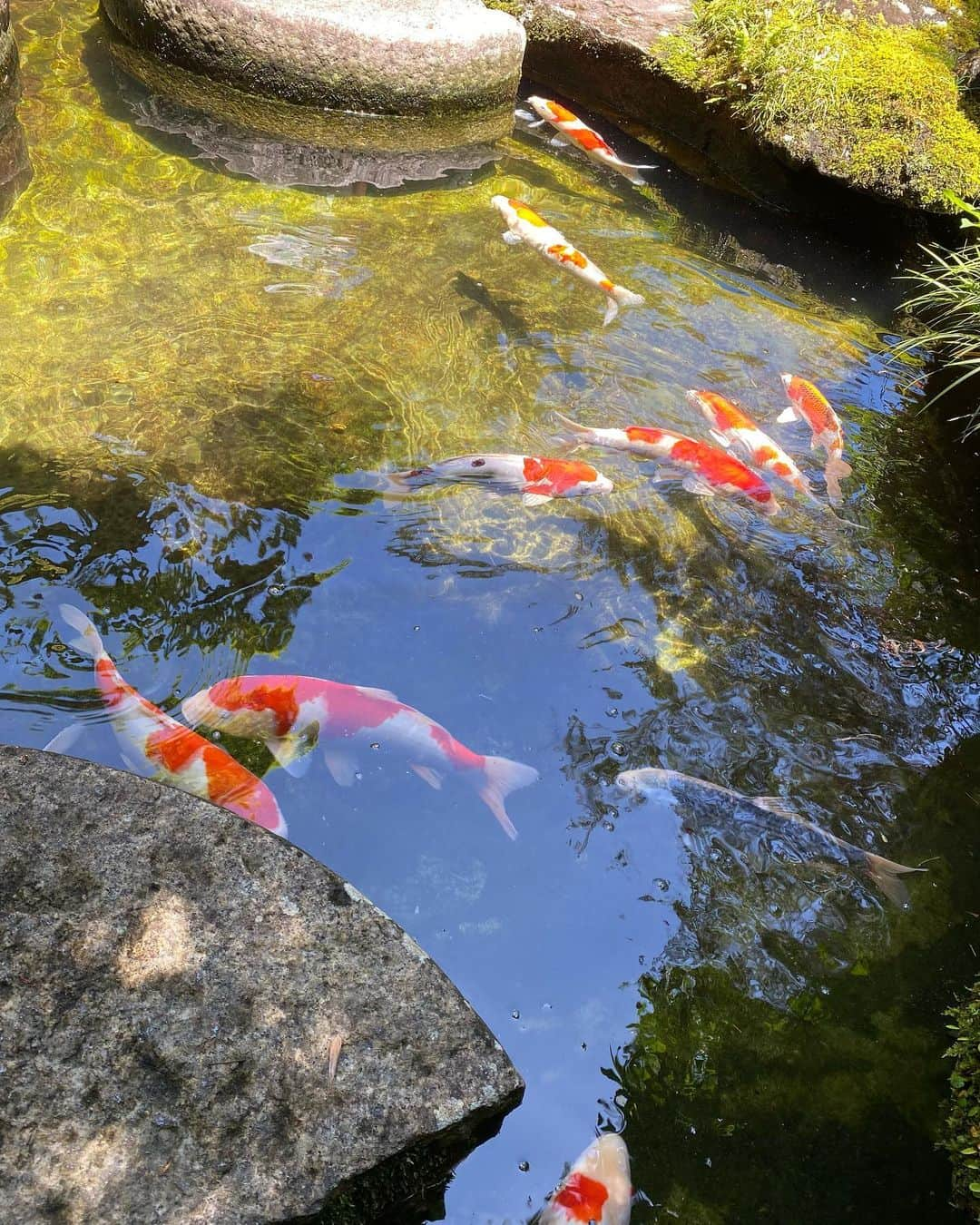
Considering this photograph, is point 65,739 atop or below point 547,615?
below

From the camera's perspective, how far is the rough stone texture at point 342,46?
250 inches

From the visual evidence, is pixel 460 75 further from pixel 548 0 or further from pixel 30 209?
pixel 30 209

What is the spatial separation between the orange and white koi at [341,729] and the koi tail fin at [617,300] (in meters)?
3.17

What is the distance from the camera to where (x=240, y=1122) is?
7.70 ft

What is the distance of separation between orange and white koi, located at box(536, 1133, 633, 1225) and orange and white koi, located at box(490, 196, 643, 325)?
4369 mm

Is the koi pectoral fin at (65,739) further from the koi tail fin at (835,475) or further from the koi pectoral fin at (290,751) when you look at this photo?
the koi tail fin at (835,475)

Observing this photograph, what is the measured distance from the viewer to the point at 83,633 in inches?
141

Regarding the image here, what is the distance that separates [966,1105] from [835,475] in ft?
9.87

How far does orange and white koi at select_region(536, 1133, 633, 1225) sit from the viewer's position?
8.29 feet

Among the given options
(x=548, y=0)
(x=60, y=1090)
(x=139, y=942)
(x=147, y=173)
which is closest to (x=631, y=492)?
(x=139, y=942)

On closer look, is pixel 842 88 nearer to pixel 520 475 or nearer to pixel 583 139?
pixel 583 139

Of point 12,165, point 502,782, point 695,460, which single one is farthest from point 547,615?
point 12,165

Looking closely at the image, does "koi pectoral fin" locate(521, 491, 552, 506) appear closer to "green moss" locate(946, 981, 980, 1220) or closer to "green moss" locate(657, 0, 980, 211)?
"green moss" locate(946, 981, 980, 1220)

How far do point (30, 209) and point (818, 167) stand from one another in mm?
5083
